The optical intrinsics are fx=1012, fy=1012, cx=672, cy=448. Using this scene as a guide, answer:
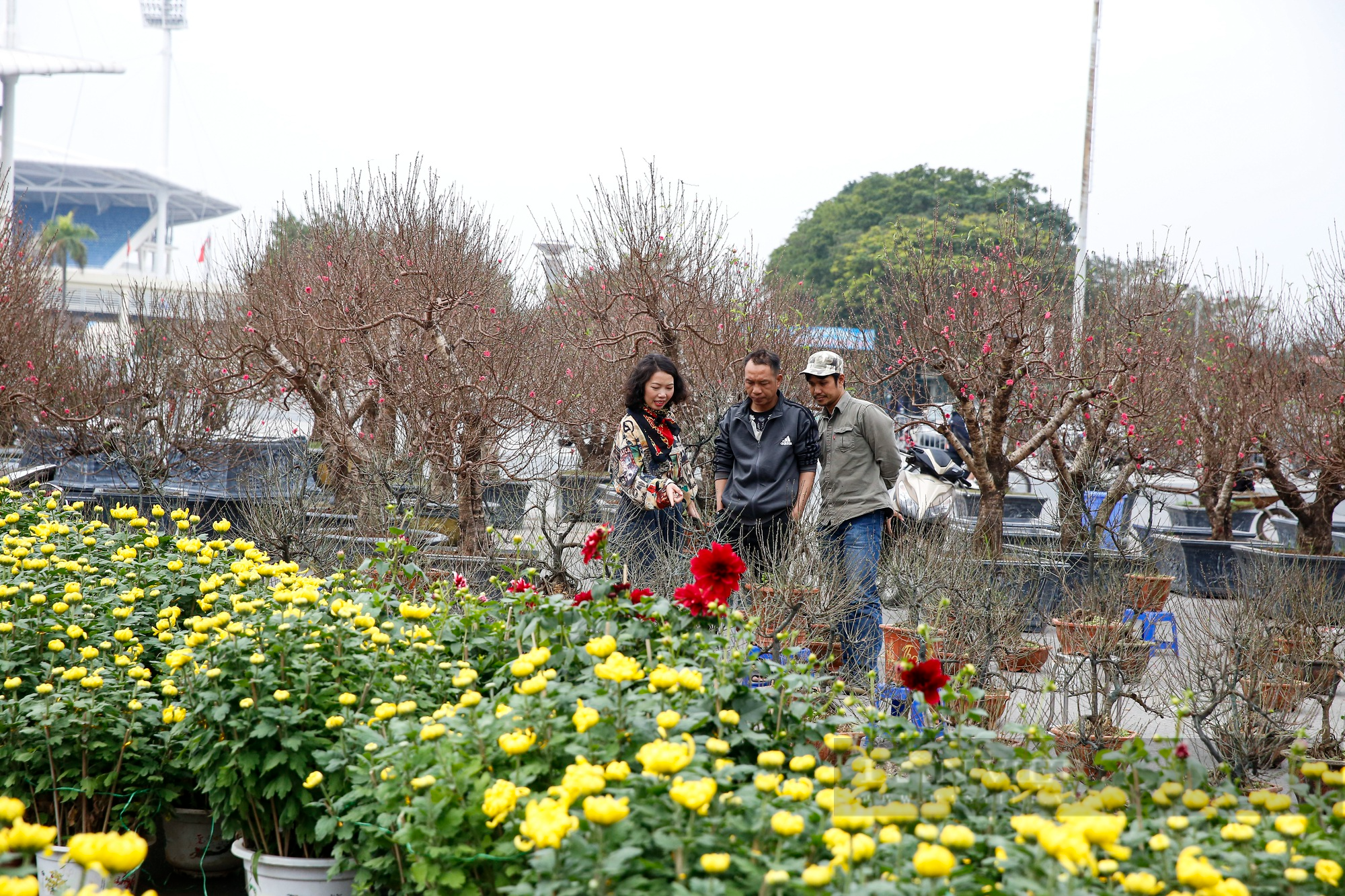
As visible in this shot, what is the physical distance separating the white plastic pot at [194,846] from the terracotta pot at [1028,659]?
11.5ft

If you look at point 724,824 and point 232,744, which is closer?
point 724,824

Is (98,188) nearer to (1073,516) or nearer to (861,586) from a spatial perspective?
(1073,516)

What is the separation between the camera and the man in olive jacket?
4.91 meters

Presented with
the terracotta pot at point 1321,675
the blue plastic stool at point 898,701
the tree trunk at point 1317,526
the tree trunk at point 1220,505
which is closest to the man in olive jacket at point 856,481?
the blue plastic stool at point 898,701

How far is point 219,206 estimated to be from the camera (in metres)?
110

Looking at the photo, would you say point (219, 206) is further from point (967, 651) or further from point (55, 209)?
point (967, 651)

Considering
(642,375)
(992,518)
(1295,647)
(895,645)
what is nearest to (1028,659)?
(895,645)

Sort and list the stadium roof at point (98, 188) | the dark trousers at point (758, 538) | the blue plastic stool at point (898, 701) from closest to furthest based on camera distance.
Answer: the blue plastic stool at point (898, 701), the dark trousers at point (758, 538), the stadium roof at point (98, 188)

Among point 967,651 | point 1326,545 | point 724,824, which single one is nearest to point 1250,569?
point 1326,545

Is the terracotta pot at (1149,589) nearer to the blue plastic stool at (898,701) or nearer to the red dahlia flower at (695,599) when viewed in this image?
the blue plastic stool at (898,701)

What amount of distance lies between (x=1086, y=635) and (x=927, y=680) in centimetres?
321

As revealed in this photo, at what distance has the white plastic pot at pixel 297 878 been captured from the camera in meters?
2.60

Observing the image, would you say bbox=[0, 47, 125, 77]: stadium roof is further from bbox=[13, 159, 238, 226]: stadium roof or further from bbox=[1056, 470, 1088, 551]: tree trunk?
bbox=[1056, 470, 1088, 551]: tree trunk

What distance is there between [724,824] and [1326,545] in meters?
9.01
